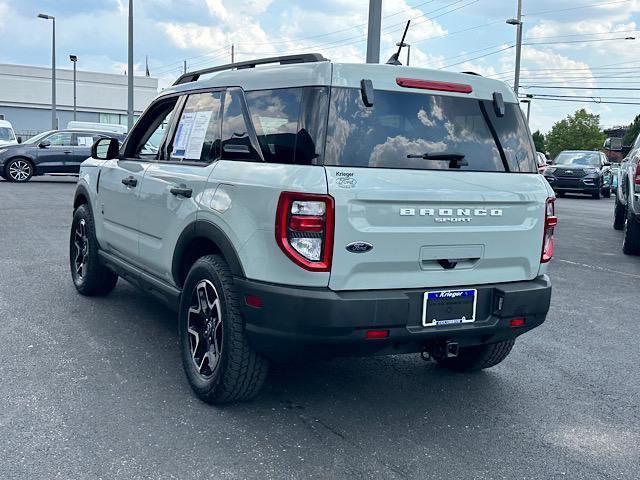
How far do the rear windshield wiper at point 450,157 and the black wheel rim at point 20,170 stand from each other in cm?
Result: 1990

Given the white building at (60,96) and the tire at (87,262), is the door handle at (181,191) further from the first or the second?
the white building at (60,96)

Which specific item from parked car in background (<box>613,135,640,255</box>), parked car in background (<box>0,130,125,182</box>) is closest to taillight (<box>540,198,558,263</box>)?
parked car in background (<box>613,135,640,255</box>)

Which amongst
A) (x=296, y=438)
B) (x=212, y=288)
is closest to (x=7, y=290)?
(x=212, y=288)

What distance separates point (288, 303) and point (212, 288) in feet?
2.25

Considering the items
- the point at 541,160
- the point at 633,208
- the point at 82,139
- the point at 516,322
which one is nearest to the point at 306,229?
the point at 516,322

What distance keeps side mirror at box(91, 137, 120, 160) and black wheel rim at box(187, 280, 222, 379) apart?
2.09 m

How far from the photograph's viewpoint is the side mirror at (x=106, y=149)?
18.9ft

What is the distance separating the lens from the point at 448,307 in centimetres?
370

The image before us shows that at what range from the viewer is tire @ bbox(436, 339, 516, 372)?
15.0 feet

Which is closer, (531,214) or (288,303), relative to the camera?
(288,303)

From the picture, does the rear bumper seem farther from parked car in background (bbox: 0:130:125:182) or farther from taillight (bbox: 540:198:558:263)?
parked car in background (bbox: 0:130:125:182)

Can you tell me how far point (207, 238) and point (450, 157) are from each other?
4.60 ft

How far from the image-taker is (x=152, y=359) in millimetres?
4773

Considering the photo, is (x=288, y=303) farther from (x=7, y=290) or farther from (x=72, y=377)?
(x=7, y=290)
